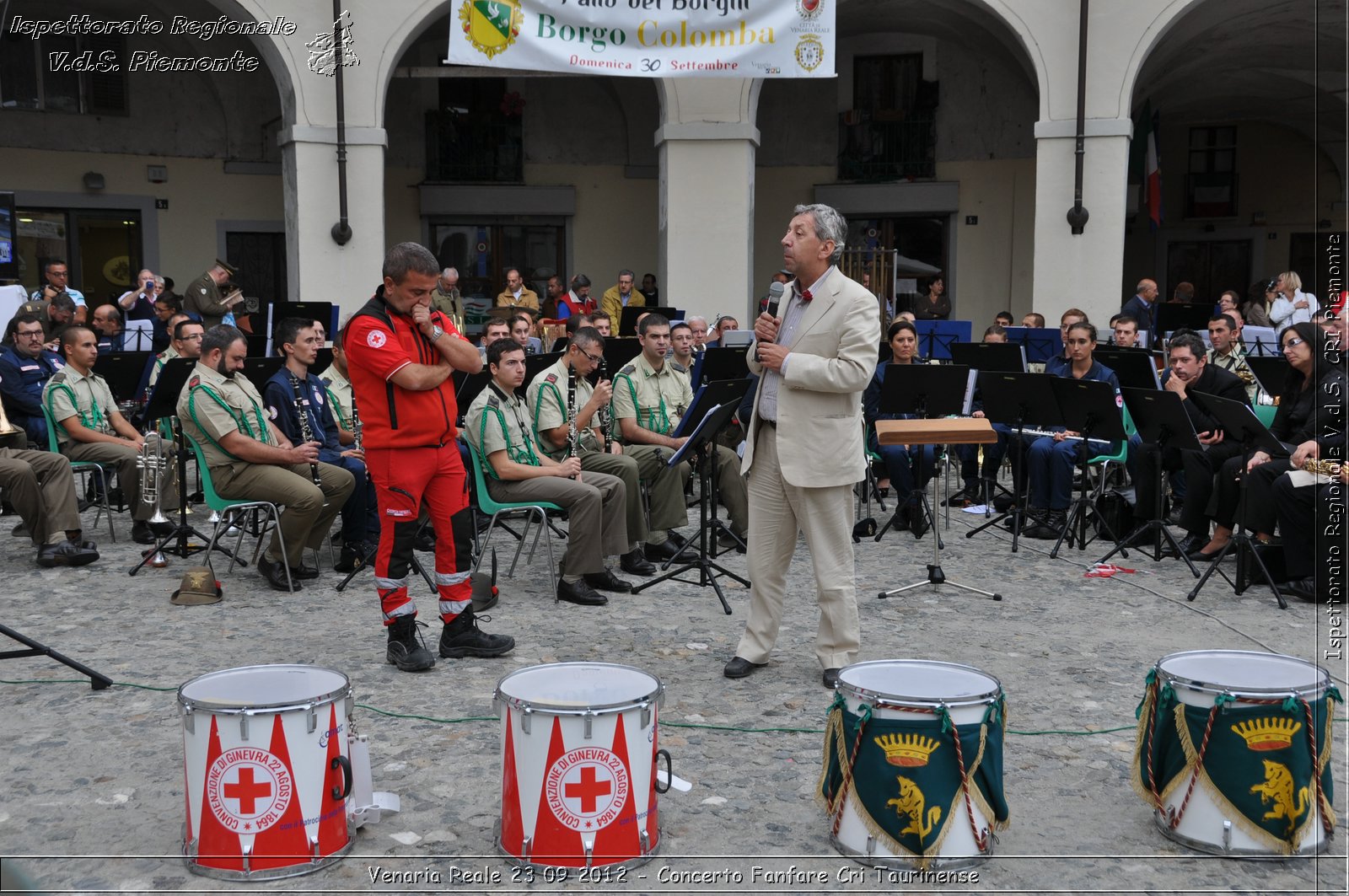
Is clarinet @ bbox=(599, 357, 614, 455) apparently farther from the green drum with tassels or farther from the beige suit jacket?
the green drum with tassels

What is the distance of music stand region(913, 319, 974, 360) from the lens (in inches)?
491

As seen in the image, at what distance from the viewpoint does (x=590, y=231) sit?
66.5ft

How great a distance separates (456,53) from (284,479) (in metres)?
6.95

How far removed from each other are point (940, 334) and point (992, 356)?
2395 millimetres

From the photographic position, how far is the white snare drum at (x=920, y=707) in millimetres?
3588

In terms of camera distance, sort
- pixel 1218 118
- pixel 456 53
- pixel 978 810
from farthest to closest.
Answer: pixel 1218 118 < pixel 456 53 < pixel 978 810

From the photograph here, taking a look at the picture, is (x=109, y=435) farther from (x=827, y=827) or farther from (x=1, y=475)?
(x=827, y=827)

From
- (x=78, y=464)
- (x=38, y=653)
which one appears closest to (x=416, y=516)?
(x=38, y=653)

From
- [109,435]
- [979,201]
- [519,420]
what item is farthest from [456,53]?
[979,201]

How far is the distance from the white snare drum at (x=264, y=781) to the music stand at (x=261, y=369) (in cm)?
517

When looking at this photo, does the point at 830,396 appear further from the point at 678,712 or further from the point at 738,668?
the point at 678,712

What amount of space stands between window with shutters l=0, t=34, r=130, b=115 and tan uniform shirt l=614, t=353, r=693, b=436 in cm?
1355

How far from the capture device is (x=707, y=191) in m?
14.9

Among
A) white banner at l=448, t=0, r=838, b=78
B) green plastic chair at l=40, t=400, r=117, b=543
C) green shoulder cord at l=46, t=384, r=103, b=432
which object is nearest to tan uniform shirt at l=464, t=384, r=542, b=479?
green plastic chair at l=40, t=400, r=117, b=543
